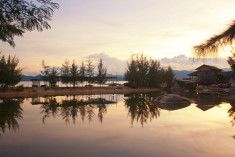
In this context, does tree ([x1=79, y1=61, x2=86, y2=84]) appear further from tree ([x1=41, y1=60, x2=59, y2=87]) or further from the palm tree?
the palm tree

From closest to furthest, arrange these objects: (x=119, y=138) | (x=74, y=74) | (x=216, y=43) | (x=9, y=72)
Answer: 1. (x=216, y=43)
2. (x=119, y=138)
3. (x=9, y=72)
4. (x=74, y=74)

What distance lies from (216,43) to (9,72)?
93.3 ft

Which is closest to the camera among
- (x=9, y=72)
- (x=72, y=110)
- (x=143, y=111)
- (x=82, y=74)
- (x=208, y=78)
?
(x=143, y=111)

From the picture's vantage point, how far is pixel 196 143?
6.64 meters

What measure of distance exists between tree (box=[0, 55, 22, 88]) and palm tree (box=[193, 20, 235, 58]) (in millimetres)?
27887

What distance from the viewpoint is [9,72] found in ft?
86.5

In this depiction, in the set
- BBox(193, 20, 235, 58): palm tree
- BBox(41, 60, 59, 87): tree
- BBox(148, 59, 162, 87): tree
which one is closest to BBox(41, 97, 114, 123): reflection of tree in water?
BBox(193, 20, 235, 58): palm tree

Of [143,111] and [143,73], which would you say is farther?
[143,73]

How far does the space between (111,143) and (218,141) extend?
382cm

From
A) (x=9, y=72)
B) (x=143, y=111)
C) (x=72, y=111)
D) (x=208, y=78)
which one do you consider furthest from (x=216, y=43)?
(x=208, y=78)

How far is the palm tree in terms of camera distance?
9.93ft

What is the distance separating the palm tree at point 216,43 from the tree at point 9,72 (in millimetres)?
27887

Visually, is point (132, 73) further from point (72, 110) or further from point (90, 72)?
point (72, 110)

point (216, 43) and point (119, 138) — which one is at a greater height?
point (216, 43)
